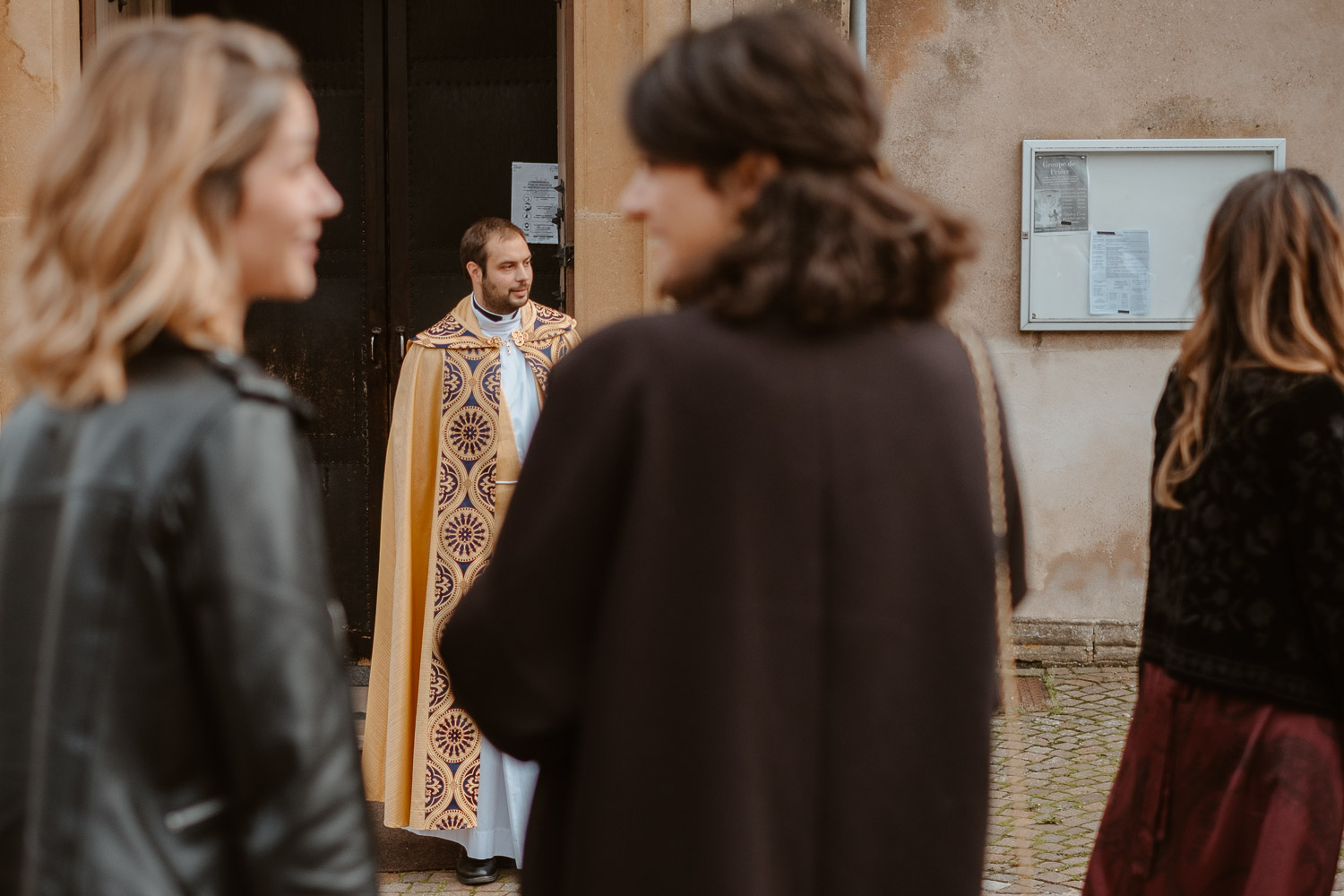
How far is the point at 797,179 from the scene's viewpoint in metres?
1.36

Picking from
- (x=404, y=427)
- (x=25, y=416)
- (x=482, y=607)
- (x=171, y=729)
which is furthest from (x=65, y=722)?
(x=404, y=427)

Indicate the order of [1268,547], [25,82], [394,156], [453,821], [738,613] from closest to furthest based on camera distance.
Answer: [738,613] → [1268,547] → [453,821] → [25,82] → [394,156]

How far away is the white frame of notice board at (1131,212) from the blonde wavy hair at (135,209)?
552 centimetres

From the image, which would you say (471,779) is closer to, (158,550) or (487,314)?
(487,314)

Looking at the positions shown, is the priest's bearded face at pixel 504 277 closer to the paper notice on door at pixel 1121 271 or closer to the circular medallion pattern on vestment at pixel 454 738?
the circular medallion pattern on vestment at pixel 454 738

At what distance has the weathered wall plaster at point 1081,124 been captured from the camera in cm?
635

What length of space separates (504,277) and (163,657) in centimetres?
369

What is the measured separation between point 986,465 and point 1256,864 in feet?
4.62

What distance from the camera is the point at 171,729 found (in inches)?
46.0

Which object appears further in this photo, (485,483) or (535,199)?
(535,199)

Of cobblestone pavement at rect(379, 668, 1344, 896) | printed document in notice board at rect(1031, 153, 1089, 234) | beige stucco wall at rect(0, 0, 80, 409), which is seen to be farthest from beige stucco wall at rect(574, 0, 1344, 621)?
beige stucco wall at rect(0, 0, 80, 409)

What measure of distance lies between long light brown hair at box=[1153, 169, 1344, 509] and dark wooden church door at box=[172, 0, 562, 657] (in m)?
4.43

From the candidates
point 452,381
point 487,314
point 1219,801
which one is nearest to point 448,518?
point 452,381

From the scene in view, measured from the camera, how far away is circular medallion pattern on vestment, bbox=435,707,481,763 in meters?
4.63
